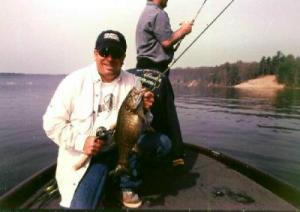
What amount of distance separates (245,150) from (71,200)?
1446 centimetres

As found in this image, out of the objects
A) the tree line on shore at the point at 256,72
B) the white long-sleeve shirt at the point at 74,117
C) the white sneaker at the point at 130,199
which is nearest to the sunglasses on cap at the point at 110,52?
the white long-sleeve shirt at the point at 74,117

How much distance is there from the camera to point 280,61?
319 ft

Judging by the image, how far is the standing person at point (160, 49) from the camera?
619cm

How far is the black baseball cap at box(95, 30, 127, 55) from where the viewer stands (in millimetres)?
4328

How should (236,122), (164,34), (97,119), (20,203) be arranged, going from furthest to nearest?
(236,122) < (164,34) < (20,203) < (97,119)

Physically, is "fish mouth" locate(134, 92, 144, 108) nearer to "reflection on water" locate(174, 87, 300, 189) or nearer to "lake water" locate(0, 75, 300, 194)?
"lake water" locate(0, 75, 300, 194)

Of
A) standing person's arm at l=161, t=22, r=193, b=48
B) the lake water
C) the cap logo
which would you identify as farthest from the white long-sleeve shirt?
the lake water

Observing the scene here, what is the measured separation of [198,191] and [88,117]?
7.48 feet

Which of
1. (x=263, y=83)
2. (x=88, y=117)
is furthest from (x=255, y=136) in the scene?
(x=263, y=83)

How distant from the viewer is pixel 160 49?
20.9ft

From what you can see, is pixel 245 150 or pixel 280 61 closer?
pixel 245 150

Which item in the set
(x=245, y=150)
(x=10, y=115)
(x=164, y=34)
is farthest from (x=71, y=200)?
(x=10, y=115)

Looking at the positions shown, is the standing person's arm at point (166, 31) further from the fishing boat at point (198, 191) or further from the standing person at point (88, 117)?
the fishing boat at point (198, 191)

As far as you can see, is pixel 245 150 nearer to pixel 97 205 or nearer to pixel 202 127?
pixel 202 127
